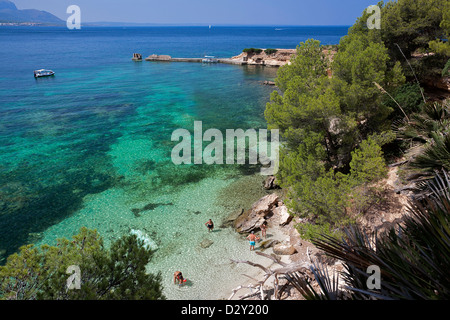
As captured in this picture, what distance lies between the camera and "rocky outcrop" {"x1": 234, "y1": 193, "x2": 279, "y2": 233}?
639 inches

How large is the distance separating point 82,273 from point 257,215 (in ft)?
38.0

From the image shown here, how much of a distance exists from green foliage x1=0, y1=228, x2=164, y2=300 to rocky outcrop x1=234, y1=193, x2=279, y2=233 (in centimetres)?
900

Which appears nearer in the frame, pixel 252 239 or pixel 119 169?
pixel 252 239

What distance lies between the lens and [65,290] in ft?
21.5

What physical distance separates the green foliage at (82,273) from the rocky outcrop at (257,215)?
29.5 ft

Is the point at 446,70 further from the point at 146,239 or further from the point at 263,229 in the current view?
the point at 146,239

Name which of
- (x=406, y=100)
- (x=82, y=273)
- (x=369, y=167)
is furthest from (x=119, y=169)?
(x=406, y=100)

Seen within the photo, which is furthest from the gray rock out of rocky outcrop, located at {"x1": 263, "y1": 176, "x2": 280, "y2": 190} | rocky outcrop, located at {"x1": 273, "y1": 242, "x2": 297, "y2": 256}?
rocky outcrop, located at {"x1": 263, "y1": 176, "x2": 280, "y2": 190}

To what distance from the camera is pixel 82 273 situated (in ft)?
23.1

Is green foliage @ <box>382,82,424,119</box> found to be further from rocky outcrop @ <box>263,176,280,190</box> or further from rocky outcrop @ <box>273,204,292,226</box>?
rocky outcrop @ <box>273,204,292,226</box>

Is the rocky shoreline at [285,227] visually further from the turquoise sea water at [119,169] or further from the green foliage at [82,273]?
the green foliage at [82,273]
